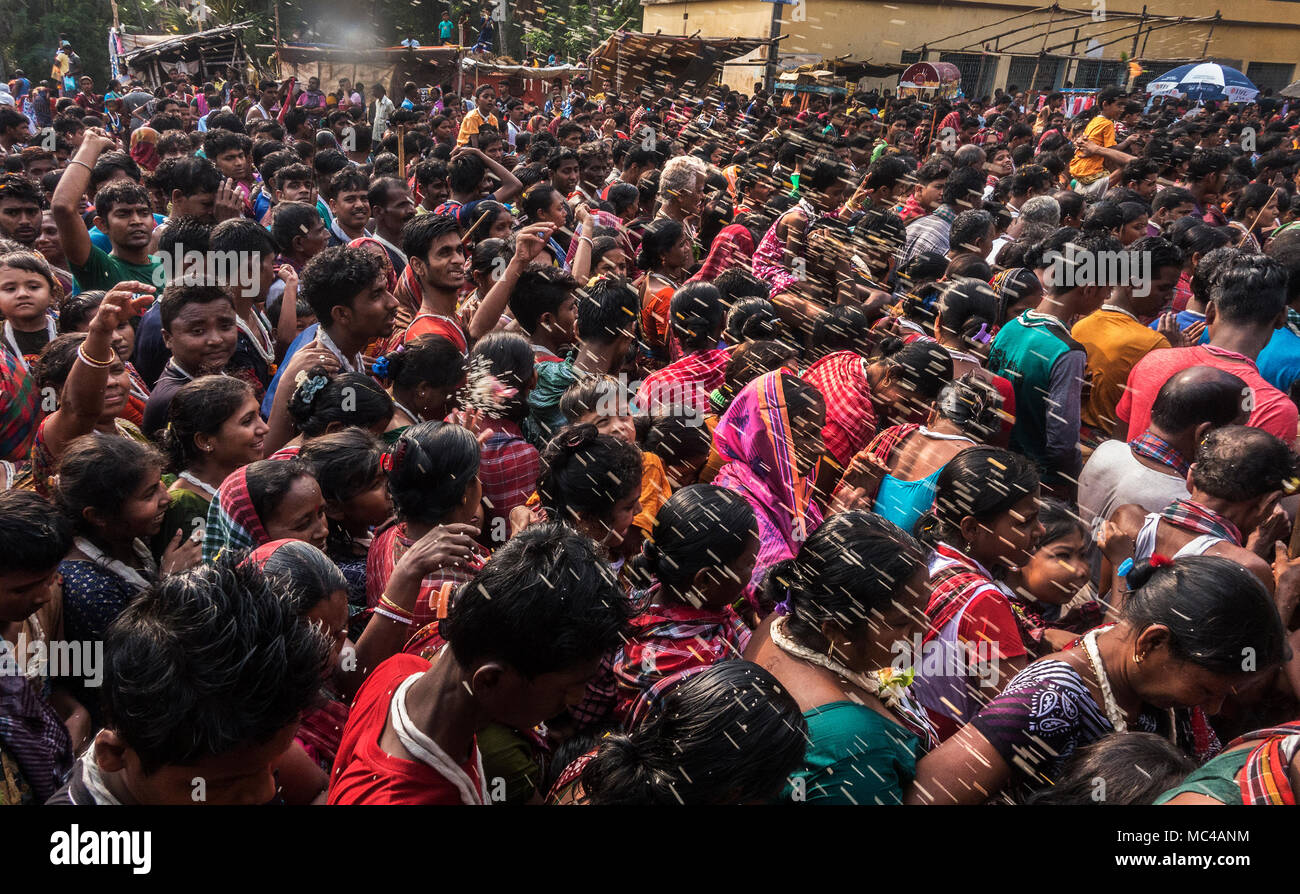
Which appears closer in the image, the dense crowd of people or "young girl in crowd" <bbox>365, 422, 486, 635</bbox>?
the dense crowd of people

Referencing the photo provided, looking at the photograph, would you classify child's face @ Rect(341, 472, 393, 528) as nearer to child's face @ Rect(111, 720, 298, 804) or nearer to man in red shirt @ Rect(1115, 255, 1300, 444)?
child's face @ Rect(111, 720, 298, 804)

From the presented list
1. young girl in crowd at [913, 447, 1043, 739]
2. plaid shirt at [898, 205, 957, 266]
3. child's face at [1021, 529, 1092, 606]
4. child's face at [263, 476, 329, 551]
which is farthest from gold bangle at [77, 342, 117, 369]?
plaid shirt at [898, 205, 957, 266]

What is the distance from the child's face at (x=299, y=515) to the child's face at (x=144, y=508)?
13.3 inches

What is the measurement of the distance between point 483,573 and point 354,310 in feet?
7.99

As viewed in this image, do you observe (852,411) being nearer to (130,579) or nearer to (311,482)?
(311,482)

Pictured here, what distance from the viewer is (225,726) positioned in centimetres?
150

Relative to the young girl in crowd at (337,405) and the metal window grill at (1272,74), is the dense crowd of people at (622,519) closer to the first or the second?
the young girl in crowd at (337,405)

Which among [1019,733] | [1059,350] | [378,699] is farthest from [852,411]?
[378,699]

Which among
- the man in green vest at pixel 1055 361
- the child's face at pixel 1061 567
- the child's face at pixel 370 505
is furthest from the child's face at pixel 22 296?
the man in green vest at pixel 1055 361

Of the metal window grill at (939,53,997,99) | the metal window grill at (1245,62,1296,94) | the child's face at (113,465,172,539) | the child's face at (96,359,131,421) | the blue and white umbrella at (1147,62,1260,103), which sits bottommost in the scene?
the child's face at (113,465,172,539)

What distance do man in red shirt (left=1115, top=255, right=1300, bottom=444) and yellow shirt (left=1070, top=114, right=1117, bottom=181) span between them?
24.5 ft

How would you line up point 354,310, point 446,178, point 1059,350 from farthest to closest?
point 446,178 < point 1059,350 < point 354,310

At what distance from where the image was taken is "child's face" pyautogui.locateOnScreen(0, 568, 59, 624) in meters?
1.98

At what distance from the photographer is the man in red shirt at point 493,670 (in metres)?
1.62
